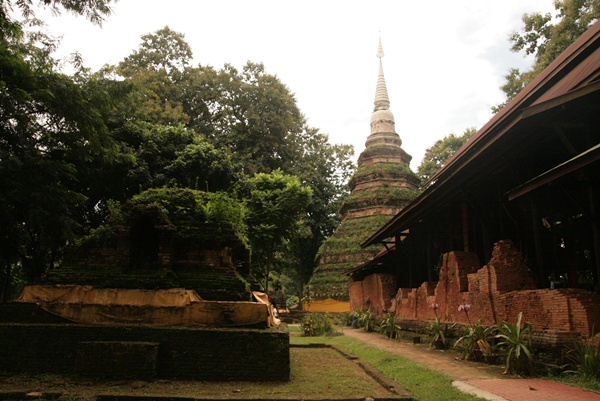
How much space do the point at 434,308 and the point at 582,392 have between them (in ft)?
20.2

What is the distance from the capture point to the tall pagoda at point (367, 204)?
2578 centimetres

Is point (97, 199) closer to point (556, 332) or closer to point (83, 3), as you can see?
point (83, 3)

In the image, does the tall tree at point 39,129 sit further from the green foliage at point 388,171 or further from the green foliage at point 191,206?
the green foliage at point 388,171

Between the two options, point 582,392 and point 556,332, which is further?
point 556,332

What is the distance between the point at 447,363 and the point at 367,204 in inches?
778

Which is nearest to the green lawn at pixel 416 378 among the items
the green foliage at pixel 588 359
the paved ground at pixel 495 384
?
the paved ground at pixel 495 384

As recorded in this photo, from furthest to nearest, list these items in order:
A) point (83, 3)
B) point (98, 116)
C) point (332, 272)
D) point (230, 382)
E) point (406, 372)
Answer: point (332, 272) < point (98, 116) < point (83, 3) < point (406, 372) < point (230, 382)

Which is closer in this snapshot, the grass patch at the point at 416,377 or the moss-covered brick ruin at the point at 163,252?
the grass patch at the point at 416,377

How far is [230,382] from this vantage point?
631 centimetres

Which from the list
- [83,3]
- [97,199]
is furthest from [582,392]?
[97,199]

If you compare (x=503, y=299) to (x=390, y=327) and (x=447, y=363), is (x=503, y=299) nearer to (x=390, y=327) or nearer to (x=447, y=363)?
(x=447, y=363)

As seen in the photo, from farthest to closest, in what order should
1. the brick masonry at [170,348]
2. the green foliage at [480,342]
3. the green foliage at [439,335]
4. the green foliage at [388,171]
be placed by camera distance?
the green foliage at [388,171] → the green foliage at [439,335] → the green foliage at [480,342] → the brick masonry at [170,348]

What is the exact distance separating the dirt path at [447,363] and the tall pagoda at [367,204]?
1307cm

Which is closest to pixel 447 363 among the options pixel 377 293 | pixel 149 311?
pixel 149 311
